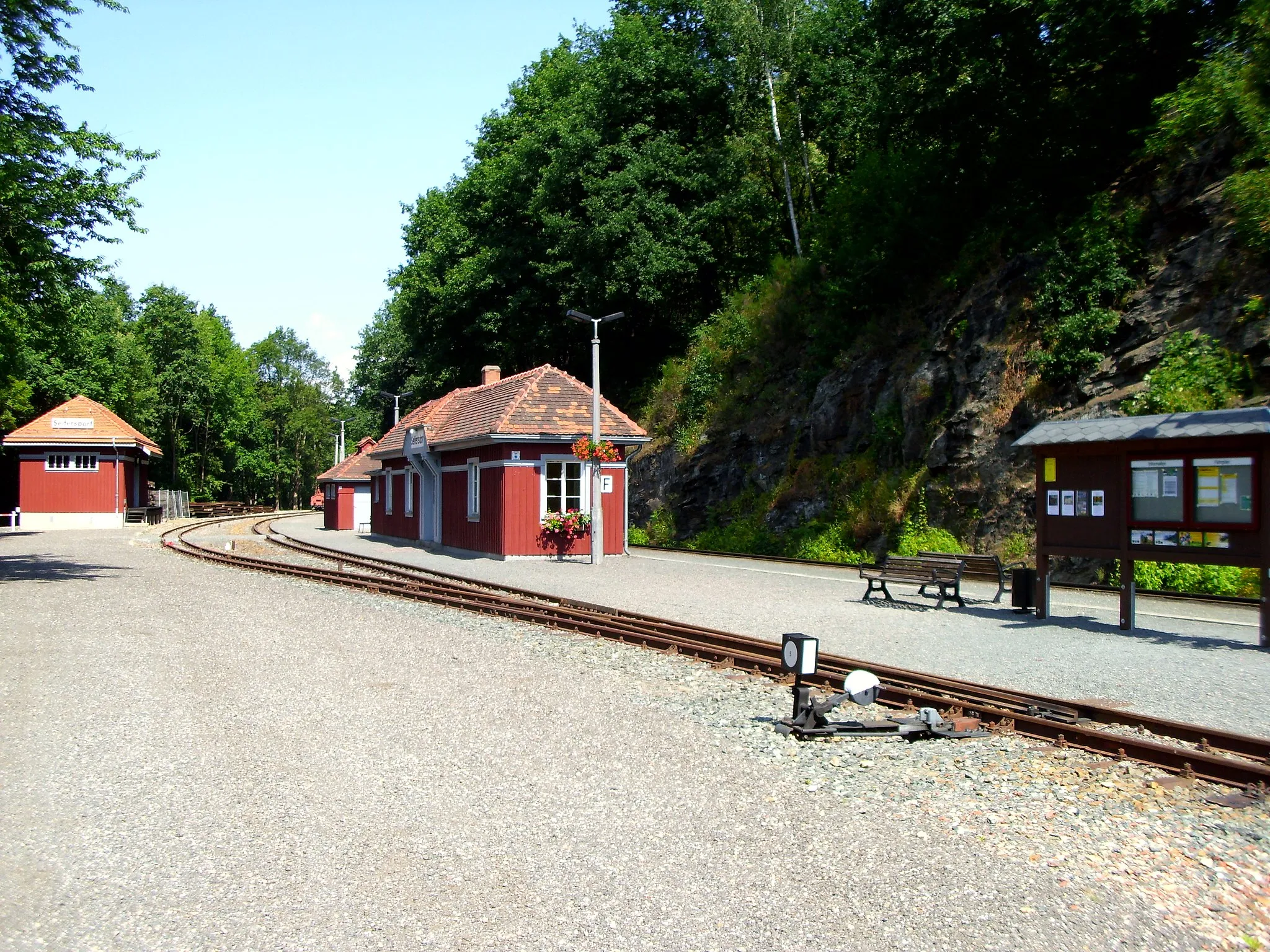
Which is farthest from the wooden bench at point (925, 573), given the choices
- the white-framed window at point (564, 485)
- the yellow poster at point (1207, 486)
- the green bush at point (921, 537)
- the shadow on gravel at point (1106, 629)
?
the white-framed window at point (564, 485)

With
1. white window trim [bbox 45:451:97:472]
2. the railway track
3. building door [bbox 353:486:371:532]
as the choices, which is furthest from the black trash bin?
white window trim [bbox 45:451:97:472]

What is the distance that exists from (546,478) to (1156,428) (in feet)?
53.8

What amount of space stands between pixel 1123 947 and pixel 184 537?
40.0 m

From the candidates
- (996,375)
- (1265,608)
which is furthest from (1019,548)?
(1265,608)

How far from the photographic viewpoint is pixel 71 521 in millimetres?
48719

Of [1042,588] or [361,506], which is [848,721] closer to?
[1042,588]

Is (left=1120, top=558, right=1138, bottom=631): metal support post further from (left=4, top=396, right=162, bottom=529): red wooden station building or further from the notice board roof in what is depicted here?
(left=4, top=396, right=162, bottom=529): red wooden station building

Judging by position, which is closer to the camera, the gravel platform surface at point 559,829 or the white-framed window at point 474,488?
the gravel platform surface at point 559,829

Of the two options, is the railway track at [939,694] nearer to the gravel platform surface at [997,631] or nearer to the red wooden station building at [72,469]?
the gravel platform surface at [997,631]

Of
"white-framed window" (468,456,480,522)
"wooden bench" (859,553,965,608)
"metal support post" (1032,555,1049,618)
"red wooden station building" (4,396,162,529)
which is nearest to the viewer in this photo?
"metal support post" (1032,555,1049,618)

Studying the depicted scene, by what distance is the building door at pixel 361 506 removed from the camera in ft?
158

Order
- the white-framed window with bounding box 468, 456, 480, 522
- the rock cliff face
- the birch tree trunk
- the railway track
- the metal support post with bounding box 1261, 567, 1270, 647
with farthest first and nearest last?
the birch tree trunk → the white-framed window with bounding box 468, 456, 480, 522 → the rock cliff face → the metal support post with bounding box 1261, 567, 1270, 647 → the railway track

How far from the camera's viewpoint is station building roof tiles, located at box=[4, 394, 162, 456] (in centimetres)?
4756

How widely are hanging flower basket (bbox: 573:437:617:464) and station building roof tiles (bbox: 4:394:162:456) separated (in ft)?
109
